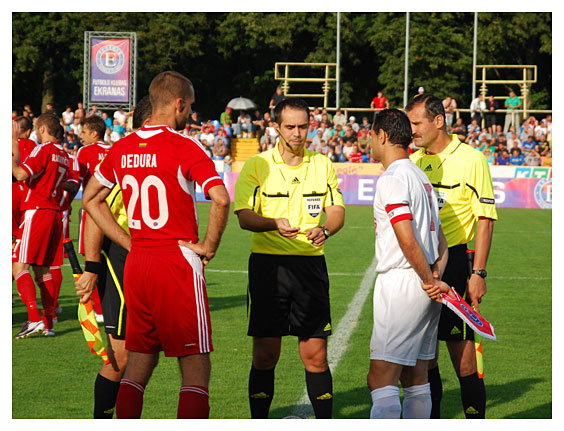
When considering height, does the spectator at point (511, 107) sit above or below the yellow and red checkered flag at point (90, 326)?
above

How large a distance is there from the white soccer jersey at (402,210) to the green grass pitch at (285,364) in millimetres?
1771

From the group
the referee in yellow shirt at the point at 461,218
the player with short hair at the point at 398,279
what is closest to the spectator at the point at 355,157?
the referee in yellow shirt at the point at 461,218

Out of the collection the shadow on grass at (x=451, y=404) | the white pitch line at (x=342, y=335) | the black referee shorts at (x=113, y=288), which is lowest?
the shadow on grass at (x=451, y=404)

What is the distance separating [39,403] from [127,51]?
28.9 metres

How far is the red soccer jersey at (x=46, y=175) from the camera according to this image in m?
7.98

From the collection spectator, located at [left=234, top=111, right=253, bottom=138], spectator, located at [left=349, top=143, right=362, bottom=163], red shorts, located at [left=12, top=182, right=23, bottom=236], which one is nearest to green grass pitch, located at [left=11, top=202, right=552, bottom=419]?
red shorts, located at [left=12, top=182, right=23, bottom=236]

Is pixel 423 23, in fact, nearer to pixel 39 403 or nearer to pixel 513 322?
pixel 513 322

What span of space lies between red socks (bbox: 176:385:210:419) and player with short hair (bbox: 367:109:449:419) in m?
1.01

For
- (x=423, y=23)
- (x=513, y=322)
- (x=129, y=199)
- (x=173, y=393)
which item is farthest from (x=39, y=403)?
(x=423, y=23)

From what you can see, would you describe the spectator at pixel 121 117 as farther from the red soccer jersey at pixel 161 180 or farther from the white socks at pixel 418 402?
the white socks at pixel 418 402

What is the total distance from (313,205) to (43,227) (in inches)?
162

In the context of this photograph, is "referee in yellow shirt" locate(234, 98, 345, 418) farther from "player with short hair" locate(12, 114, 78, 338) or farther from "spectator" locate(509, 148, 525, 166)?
"spectator" locate(509, 148, 525, 166)

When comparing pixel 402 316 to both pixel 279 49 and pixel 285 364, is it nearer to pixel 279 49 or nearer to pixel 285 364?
pixel 285 364

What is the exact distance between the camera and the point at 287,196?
5434 mm
